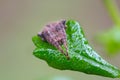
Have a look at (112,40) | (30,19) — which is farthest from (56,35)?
(30,19)

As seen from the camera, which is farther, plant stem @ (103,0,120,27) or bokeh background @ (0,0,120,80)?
bokeh background @ (0,0,120,80)

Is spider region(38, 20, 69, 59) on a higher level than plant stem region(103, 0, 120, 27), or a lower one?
lower

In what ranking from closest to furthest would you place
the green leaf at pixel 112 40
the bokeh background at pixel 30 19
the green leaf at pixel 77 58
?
the green leaf at pixel 77 58
the green leaf at pixel 112 40
the bokeh background at pixel 30 19

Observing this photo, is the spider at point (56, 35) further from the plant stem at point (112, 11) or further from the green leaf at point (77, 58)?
the plant stem at point (112, 11)

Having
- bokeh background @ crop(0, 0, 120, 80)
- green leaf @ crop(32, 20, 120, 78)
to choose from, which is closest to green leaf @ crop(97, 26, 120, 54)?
green leaf @ crop(32, 20, 120, 78)

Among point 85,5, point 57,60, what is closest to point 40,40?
point 57,60

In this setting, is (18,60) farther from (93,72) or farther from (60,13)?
(93,72)

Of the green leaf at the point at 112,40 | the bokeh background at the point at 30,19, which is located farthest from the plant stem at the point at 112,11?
the bokeh background at the point at 30,19

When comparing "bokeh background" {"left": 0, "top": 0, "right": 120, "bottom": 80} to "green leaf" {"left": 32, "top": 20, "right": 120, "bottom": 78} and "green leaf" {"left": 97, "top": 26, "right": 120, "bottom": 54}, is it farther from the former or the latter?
"green leaf" {"left": 32, "top": 20, "right": 120, "bottom": 78}

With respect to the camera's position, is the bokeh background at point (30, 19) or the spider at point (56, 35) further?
the bokeh background at point (30, 19)
